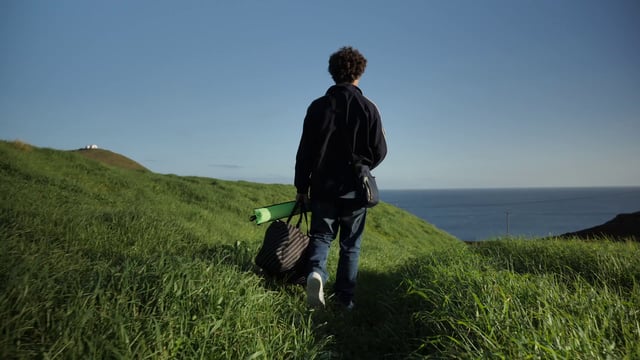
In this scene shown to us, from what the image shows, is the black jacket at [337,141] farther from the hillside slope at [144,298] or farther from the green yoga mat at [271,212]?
the hillside slope at [144,298]

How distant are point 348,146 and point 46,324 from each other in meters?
3.01

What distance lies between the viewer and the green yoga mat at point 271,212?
4219 mm

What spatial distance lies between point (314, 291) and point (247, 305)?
0.98 meters

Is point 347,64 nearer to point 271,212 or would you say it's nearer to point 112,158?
point 271,212

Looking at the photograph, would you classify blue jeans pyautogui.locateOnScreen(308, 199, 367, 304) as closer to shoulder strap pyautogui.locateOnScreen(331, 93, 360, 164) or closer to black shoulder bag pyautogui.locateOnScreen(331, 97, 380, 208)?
black shoulder bag pyautogui.locateOnScreen(331, 97, 380, 208)

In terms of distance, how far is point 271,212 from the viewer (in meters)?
4.35

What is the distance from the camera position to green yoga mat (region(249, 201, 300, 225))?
4219 mm

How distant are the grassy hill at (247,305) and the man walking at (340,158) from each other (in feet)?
2.13

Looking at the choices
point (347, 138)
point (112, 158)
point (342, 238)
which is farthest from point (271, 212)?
point (112, 158)

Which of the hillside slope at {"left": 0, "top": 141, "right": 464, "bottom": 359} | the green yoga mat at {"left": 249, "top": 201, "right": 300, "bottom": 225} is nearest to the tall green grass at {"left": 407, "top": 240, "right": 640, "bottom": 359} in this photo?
the hillside slope at {"left": 0, "top": 141, "right": 464, "bottom": 359}

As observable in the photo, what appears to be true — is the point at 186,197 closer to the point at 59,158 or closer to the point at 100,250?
the point at 59,158

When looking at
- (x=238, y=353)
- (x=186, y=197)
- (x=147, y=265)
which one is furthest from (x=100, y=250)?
(x=186, y=197)

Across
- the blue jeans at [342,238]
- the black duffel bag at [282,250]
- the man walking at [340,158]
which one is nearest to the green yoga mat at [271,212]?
the black duffel bag at [282,250]

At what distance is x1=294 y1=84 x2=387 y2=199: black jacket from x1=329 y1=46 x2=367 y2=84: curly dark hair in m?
0.14
